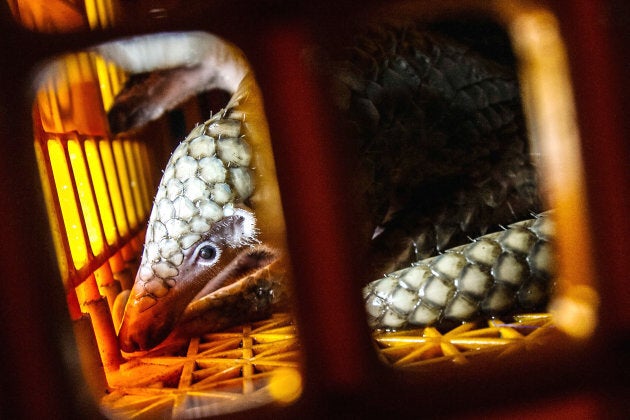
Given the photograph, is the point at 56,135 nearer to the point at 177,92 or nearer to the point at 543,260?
the point at 177,92

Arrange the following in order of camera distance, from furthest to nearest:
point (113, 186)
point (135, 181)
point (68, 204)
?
point (135, 181) → point (113, 186) → point (68, 204)

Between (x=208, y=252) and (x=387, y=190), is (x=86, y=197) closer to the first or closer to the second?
(x=208, y=252)

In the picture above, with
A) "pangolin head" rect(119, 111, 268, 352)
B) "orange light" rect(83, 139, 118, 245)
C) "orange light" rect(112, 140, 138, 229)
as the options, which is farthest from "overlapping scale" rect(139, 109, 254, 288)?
"orange light" rect(112, 140, 138, 229)

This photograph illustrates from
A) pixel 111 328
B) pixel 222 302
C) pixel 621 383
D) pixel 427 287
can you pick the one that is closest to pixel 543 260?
pixel 427 287

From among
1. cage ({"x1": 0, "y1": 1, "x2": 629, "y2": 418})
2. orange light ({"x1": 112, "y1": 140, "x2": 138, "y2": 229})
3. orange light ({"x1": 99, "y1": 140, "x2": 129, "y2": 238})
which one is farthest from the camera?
orange light ({"x1": 112, "y1": 140, "x2": 138, "y2": 229})

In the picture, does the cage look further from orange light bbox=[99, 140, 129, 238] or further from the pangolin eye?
orange light bbox=[99, 140, 129, 238]

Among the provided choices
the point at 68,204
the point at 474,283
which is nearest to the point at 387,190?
the point at 474,283

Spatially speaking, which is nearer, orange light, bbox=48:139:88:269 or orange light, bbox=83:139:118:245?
orange light, bbox=48:139:88:269
